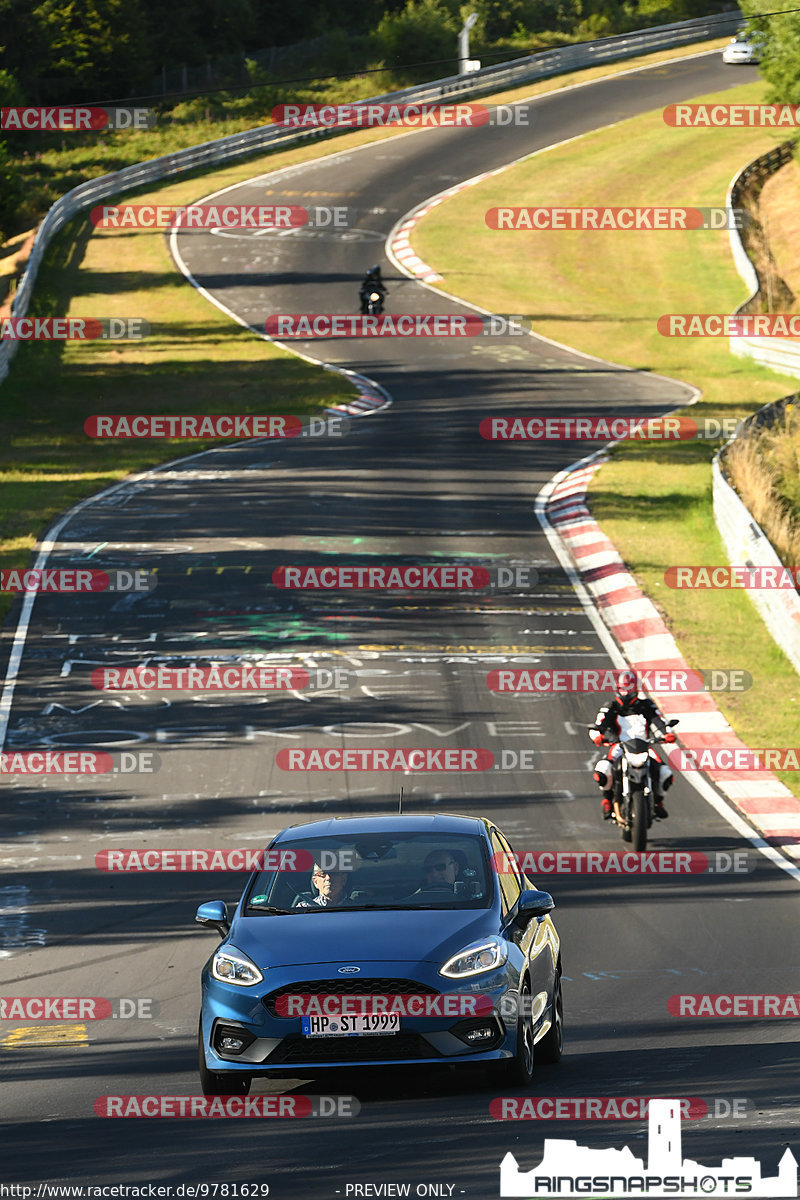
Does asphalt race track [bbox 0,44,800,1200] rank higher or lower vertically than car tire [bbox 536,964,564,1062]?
lower

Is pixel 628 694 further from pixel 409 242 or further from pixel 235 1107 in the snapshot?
pixel 409 242

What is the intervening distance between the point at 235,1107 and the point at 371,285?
37506mm

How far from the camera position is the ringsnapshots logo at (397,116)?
227ft

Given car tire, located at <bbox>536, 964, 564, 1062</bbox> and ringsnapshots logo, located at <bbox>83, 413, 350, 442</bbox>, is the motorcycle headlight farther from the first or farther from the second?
ringsnapshots logo, located at <bbox>83, 413, 350, 442</bbox>

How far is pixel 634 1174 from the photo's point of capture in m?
6.93

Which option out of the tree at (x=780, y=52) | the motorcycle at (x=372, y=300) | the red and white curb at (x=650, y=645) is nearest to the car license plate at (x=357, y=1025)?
the red and white curb at (x=650, y=645)

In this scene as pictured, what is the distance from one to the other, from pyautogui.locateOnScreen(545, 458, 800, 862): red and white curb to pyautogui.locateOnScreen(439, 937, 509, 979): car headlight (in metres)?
6.62

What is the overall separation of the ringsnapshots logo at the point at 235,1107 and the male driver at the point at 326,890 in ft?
3.30

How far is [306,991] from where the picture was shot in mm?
8195

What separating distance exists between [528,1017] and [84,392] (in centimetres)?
3224

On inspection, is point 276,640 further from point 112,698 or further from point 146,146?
point 146,146

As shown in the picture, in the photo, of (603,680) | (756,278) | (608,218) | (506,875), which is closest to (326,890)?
(506,875)

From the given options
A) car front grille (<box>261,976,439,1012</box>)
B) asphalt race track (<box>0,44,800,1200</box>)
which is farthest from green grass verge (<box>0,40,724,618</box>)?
car front grille (<box>261,976,439,1012</box>)

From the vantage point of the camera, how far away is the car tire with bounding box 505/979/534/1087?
27.1ft
